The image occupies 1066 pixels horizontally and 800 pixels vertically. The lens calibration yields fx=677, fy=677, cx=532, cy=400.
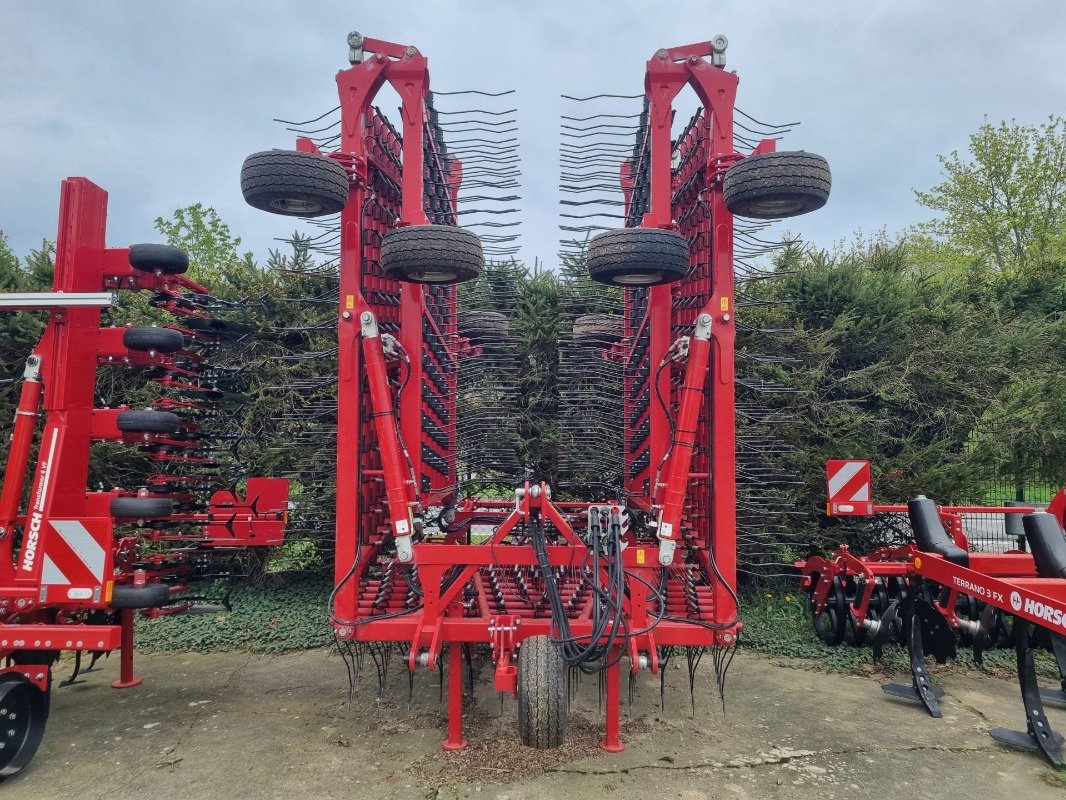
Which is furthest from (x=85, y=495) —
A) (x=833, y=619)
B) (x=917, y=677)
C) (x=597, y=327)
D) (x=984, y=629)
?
(x=984, y=629)

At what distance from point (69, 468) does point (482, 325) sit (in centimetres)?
328

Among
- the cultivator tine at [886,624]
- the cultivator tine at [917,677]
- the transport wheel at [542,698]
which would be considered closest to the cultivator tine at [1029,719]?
the cultivator tine at [917,677]

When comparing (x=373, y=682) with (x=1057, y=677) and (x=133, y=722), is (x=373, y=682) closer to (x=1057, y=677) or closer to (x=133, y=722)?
(x=133, y=722)

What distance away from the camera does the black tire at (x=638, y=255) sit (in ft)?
11.4

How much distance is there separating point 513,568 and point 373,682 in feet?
4.04

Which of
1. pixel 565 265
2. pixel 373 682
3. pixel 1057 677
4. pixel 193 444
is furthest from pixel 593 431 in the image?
pixel 1057 677

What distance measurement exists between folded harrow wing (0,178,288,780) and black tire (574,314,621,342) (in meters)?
2.84

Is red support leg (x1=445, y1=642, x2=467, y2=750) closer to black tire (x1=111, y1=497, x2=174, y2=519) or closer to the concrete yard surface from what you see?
the concrete yard surface

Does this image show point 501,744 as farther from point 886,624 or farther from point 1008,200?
point 1008,200

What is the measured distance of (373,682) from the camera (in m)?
4.64

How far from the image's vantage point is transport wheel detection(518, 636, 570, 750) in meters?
3.01

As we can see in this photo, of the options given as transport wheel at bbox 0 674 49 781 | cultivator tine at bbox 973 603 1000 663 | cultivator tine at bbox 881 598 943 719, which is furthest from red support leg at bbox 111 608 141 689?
cultivator tine at bbox 973 603 1000 663

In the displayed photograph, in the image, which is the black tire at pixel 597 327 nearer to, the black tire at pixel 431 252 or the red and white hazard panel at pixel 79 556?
the black tire at pixel 431 252

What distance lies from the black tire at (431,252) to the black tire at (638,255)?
628 millimetres
